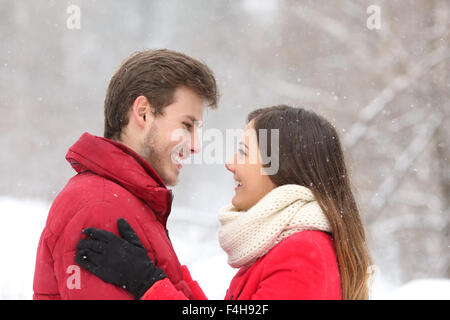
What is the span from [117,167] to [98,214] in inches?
10.7

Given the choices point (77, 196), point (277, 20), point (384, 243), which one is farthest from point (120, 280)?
point (277, 20)

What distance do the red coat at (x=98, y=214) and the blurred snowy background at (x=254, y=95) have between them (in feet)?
15.9

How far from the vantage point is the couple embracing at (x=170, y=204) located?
1.70 m

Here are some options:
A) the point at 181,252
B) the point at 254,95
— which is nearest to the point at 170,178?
the point at 181,252

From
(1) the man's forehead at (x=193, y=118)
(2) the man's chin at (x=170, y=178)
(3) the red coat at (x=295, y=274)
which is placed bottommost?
(3) the red coat at (x=295, y=274)

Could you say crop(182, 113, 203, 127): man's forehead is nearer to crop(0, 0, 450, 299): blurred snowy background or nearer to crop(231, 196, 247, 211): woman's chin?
crop(231, 196, 247, 211): woman's chin

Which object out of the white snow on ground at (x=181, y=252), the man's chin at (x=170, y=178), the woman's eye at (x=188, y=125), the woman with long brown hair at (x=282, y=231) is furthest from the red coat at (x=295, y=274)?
the white snow on ground at (x=181, y=252)

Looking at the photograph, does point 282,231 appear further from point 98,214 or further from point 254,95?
point 254,95

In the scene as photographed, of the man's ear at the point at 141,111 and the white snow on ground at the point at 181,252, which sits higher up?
the white snow on ground at the point at 181,252

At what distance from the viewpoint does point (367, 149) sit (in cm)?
1090

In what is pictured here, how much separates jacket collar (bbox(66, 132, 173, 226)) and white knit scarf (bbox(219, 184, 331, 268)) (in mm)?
356

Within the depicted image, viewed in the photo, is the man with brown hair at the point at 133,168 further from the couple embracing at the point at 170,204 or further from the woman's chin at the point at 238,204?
the woman's chin at the point at 238,204

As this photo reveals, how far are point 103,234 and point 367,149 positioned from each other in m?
9.95
